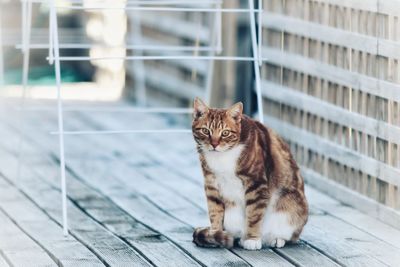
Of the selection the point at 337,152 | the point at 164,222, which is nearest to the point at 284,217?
the point at 164,222

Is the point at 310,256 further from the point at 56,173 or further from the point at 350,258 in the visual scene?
the point at 56,173

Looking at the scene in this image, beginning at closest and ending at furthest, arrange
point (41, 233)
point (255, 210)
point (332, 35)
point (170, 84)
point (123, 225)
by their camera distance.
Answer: point (255, 210) → point (41, 233) → point (123, 225) → point (332, 35) → point (170, 84)

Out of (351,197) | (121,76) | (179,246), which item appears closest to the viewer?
(179,246)

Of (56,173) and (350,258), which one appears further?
(56,173)

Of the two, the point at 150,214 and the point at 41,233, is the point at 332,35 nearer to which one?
the point at 150,214

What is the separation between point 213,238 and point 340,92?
118 centimetres

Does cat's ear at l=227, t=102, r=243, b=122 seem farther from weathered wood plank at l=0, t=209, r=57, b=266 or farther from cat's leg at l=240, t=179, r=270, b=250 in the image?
weathered wood plank at l=0, t=209, r=57, b=266

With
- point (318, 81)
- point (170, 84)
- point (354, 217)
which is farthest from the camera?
point (170, 84)

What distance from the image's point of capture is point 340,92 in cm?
461

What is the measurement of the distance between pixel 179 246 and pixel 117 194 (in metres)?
0.99

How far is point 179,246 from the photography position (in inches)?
150

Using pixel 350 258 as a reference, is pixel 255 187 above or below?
above

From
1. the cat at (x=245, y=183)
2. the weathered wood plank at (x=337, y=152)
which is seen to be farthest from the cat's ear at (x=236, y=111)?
the weathered wood plank at (x=337, y=152)

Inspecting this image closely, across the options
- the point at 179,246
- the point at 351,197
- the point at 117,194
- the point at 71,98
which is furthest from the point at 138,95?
the point at 179,246
